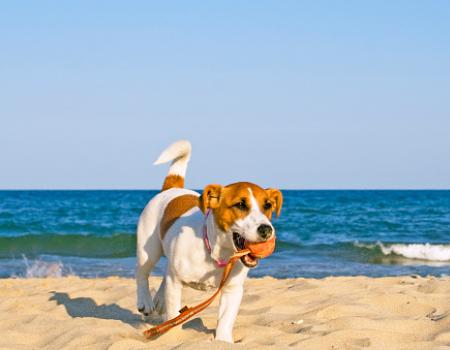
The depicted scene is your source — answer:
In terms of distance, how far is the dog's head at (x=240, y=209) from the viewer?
429 cm

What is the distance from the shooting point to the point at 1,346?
185 inches

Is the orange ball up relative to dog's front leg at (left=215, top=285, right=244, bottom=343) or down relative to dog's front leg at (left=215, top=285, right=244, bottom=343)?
up

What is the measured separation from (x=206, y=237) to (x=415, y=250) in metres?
12.4

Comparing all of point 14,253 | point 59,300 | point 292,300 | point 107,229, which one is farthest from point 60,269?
point 107,229

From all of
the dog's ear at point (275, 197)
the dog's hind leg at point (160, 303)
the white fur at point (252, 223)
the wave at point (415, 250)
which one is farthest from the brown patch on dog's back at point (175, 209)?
the wave at point (415, 250)

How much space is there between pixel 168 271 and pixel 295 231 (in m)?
16.8

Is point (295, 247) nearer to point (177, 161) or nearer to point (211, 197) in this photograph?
point (177, 161)

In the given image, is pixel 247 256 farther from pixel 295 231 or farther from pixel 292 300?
pixel 295 231

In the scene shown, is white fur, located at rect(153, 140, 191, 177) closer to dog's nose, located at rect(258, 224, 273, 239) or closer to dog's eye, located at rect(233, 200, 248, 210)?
dog's eye, located at rect(233, 200, 248, 210)

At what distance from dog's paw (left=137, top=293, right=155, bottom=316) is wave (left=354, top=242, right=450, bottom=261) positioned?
10522 millimetres

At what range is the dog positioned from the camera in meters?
4.40

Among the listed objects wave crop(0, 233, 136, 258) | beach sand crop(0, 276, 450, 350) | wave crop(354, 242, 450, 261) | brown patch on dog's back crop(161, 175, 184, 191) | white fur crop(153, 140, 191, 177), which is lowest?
wave crop(0, 233, 136, 258)

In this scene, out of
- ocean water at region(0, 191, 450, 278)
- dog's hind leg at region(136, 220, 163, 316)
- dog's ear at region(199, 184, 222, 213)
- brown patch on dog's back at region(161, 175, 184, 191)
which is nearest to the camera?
dog's ear at region(199, 184, 222, 213)

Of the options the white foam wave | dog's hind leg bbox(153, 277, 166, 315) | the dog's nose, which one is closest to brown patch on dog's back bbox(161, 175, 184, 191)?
dog's hind leg bbox(153, 277, 166, 315)
